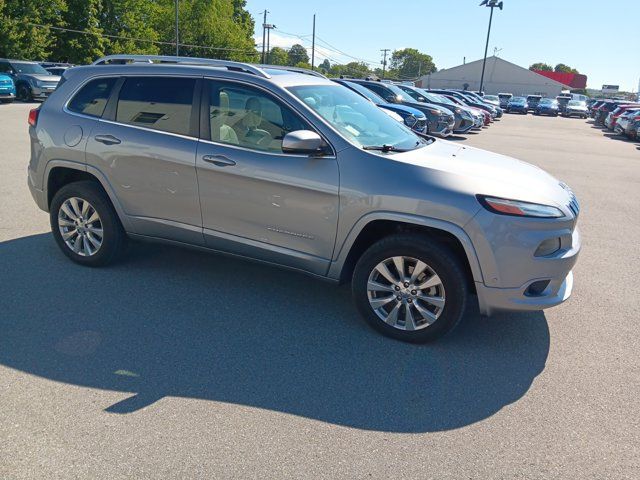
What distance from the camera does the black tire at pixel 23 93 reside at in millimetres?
23422

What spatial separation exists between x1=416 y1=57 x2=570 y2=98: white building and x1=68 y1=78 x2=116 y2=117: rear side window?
273 feet

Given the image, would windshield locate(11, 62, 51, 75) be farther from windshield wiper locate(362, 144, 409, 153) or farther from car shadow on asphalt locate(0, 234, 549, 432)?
windshield wiper locate(362, 144, 409, 153)

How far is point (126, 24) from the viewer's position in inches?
1754

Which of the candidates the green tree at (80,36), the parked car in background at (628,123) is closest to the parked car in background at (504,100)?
the parked car in background at (628,123)

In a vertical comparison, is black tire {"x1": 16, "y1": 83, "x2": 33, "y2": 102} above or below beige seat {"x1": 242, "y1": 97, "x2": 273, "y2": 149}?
below

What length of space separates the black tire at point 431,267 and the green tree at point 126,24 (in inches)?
1785

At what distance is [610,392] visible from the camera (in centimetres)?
331

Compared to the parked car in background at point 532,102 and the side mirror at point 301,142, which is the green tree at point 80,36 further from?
the side mirror at point 301,142

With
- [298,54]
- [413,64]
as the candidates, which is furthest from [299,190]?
[413,64]

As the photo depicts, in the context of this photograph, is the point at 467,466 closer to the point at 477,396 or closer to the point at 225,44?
the point at 477,396

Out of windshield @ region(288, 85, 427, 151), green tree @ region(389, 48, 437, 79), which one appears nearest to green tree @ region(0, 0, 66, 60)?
windshield @ region(288, 85, 427, 151)

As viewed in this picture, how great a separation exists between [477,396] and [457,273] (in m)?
0.80

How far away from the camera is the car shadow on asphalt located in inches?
123

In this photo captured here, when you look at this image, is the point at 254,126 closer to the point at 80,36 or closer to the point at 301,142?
the point at 301,142
